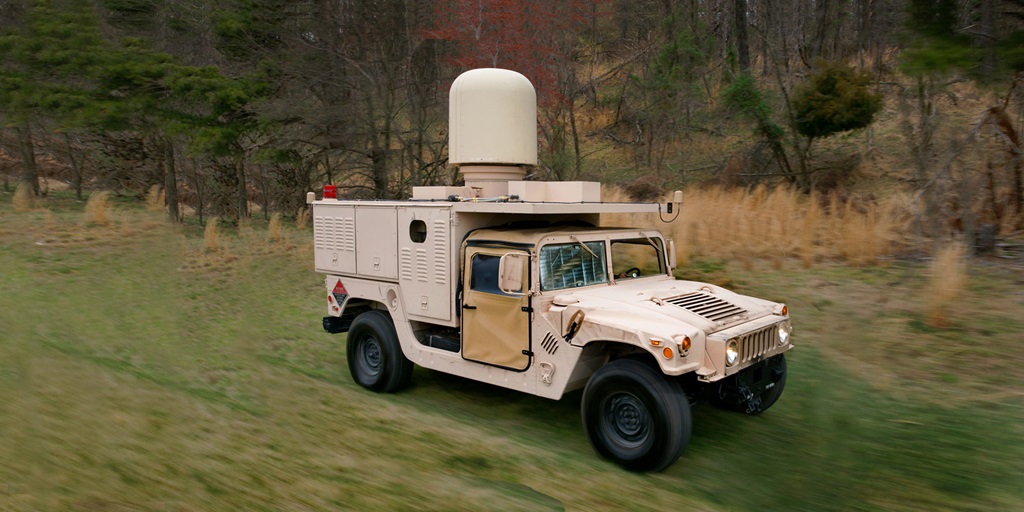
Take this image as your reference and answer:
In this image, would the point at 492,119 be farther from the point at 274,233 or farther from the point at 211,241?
the point at 274,233

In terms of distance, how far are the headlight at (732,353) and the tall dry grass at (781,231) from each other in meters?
6.51

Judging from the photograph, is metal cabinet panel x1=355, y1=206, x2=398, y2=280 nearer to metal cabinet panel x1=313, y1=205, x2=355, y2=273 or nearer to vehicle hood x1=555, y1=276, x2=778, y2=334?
metal cabinet panel x1=313, y1=205, x2=355, y2=273

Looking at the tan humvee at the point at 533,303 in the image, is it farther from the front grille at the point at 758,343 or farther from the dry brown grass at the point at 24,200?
the dry brown grass at the point at 24,200

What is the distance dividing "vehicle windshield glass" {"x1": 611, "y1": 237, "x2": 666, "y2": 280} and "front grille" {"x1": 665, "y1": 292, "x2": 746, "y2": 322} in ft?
2.99

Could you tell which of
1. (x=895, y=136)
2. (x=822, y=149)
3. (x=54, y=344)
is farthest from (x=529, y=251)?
(x=895, y=136)

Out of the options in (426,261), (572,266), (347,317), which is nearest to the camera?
(572,266)

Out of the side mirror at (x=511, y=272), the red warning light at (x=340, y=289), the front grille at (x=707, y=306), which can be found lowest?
the red warning light at (x=340, y=289)

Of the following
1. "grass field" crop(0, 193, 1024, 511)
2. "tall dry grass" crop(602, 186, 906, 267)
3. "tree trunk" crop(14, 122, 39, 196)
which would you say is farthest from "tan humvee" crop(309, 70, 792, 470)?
"tree trunk" crop(14, 122, 39, 196)

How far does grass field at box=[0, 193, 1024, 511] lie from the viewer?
15.9 feet

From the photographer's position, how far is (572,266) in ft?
21.4

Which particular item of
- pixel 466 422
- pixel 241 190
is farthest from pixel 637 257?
pixel 241 190

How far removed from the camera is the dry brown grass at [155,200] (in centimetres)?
2066

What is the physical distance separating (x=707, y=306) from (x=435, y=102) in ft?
49.5

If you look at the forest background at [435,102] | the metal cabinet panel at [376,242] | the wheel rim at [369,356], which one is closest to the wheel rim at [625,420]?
the metal cabinet panel at [376,242]
